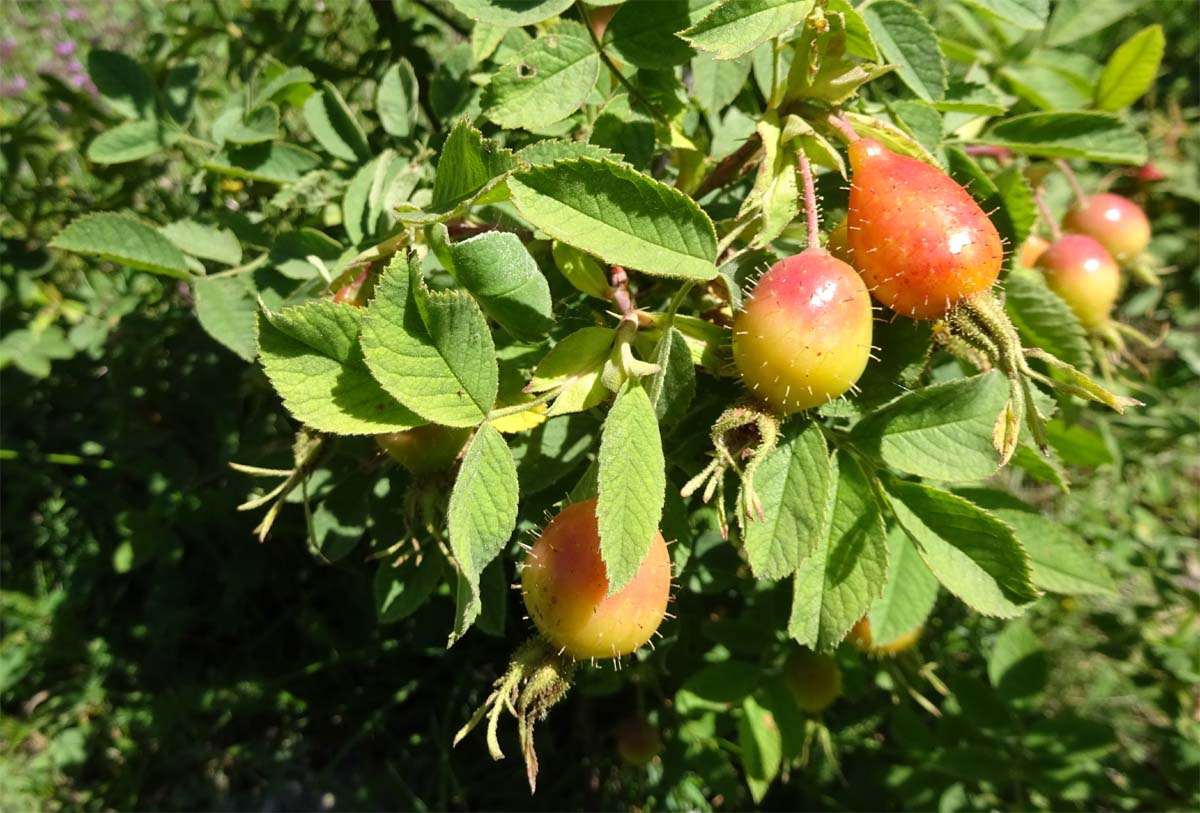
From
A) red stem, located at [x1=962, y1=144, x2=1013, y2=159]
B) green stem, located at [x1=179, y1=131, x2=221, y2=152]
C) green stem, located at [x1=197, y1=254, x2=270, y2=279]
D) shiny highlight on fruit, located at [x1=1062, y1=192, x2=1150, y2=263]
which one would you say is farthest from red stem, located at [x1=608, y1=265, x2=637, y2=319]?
shiny highlight on fruit, located at [x1=1062, y1=192, x2=1150, y2=263]

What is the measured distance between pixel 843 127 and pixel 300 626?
7.09 feet

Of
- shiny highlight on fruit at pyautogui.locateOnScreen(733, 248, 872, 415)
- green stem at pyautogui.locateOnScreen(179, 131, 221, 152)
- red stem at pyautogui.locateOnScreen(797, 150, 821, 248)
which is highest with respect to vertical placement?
red stem at pyautogui.locateOnScreen(797, 150, 821, 248)

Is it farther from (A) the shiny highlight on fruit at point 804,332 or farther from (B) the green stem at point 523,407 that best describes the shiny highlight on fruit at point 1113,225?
(B) the green stem at point 523,407

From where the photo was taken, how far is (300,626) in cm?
251

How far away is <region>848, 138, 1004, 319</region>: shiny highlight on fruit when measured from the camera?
2.85ft

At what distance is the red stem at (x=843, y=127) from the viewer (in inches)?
38.7

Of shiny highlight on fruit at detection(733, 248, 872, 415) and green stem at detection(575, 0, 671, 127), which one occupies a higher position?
green stem at detection(575, 0, 671, 127)

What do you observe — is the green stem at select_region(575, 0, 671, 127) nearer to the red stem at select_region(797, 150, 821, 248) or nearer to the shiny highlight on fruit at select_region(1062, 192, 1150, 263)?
the red stem at select_region(797, 150, 821, 248)

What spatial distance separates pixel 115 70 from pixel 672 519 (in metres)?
1.44

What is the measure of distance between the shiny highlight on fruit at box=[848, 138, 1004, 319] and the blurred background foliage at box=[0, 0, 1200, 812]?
0.94m

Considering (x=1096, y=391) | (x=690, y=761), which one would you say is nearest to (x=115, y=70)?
(x=1096, y=391)

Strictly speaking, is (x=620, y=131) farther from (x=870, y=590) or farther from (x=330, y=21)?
(x=330, y=21)

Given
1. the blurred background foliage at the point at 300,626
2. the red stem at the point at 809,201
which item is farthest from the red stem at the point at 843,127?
the blurred background foliage at the point at 300,626

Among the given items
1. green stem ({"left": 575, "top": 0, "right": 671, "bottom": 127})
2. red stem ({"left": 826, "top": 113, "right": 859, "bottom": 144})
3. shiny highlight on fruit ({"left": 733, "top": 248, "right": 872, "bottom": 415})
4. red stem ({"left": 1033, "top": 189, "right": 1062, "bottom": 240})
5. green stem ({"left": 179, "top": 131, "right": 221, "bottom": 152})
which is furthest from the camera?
green stem ({"left": 179, "top": 131, "right": 221, "bottom": 152})
